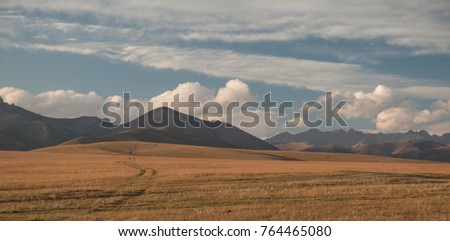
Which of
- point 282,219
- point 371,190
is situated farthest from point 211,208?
point 371,190

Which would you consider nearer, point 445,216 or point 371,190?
point 445,216

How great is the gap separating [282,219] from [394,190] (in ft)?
55.2

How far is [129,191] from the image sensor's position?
3706cm

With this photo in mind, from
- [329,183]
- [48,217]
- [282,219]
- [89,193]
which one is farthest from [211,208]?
[329,183]

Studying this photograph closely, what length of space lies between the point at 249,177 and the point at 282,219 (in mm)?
24578
